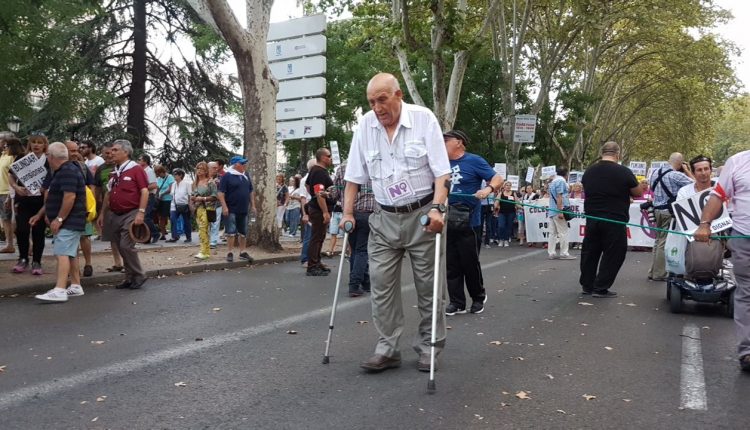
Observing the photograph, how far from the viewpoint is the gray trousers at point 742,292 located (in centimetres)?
529

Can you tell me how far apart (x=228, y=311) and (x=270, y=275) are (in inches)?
144

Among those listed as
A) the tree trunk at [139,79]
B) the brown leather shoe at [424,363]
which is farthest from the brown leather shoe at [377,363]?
the tree trunk at [139,79]

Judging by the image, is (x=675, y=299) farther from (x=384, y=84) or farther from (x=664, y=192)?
(x=384, y=84)

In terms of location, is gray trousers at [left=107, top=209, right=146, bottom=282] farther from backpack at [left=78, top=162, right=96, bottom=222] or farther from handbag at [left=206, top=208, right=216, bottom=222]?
handbag at [left=206, top=208, right=216, bottom=222]

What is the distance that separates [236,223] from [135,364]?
767 cm

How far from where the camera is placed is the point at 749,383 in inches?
195

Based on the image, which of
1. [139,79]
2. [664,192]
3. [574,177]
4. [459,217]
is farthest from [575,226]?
[139,79]

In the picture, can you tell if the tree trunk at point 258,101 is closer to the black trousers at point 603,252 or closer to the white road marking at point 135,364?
the black trousers at point 603,252

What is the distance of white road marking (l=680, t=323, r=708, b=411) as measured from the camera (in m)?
4.45

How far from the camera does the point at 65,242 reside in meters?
8.16

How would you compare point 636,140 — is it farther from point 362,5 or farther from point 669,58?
point 362,5

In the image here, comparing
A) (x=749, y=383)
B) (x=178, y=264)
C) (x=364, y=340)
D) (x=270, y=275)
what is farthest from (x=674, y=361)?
(x=178, y=264)

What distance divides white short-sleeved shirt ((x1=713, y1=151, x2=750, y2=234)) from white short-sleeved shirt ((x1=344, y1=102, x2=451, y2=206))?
2.27 metres

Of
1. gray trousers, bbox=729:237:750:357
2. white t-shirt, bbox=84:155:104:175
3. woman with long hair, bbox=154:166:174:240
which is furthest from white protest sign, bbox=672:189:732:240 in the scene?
woman with long hair, bbox=154:166:174:240
